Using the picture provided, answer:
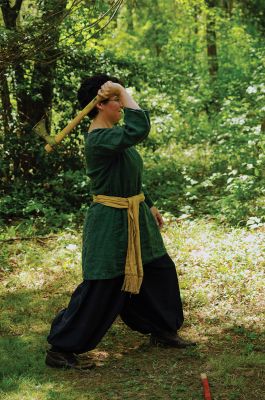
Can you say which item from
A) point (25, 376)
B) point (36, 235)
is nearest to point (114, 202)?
point (25, 376)

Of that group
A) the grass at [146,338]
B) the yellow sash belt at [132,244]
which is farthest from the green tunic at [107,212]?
the grass at [146,338]

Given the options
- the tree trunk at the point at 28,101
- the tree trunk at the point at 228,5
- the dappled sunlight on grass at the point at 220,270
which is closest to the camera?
the dappled sunlight on grass at the point at 220,270

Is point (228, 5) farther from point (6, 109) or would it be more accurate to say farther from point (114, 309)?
point (114, 309)

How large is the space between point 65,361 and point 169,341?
29.5 inches

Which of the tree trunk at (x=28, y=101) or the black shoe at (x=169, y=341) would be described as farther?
the tree trunk at (x=28, y=101)

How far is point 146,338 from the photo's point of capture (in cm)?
436

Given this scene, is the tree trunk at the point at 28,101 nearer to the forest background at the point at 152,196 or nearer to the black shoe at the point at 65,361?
the forest background at the point at 152,196

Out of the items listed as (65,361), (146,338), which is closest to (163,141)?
(146,338)

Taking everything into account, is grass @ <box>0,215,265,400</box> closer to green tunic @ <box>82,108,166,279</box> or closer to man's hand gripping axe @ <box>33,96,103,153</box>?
green tunic @ <box>82,108,166,279</box>

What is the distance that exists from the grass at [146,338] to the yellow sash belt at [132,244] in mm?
561

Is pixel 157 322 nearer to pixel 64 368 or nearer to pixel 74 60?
pixel 64 368

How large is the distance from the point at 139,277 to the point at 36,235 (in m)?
3.46

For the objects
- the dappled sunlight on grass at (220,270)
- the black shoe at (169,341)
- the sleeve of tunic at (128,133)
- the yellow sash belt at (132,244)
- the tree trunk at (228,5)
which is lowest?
the dappled sunlight on grass at (220,270)

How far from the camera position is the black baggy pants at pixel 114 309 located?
370 cm
